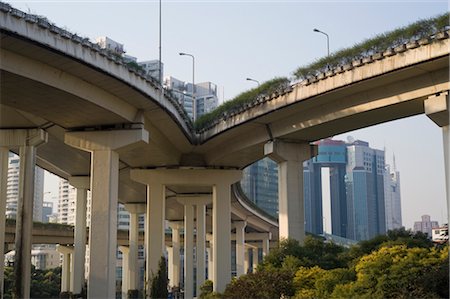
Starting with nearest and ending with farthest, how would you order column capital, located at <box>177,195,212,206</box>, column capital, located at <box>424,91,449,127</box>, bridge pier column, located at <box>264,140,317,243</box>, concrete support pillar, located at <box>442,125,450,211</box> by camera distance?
concrete support pillar, located at <box>442,125,450,211</box> → column capital, located at <box>424,91,449,127</box> → bridge pier column, located at <box>264,140,317,243</box> → column capital, located at <box>177,195,212,206</box>

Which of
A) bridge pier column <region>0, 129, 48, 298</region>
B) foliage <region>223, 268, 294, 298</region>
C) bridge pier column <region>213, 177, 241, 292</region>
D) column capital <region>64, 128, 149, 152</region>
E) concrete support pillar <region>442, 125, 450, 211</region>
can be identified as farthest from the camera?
bridge pier column <region>213, 177, 241, 292</region>

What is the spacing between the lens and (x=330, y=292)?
102 ft

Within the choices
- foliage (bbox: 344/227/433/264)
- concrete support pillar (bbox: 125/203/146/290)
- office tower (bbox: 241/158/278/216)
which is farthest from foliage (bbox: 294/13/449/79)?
office tower (bbox: 241/158/278/216)

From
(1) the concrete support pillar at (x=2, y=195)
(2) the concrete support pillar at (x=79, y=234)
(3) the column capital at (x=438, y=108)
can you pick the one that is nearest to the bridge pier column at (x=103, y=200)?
(1) the concrete support pillar at (x=2, y=195)

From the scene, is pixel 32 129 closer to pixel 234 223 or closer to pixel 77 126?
pixel 77 126

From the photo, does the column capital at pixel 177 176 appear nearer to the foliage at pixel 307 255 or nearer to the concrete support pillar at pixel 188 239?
the concrete support pillar at pixel 188 239

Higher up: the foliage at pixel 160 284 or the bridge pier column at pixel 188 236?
the bridge pier column at pixel 188 236

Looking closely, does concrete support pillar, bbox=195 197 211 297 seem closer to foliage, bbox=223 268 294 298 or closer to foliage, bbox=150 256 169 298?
foliage, bbox=150 256 169 298

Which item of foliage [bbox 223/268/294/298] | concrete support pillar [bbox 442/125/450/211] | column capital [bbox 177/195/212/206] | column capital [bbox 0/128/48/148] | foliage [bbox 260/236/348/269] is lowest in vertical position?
foliage [bbox 223/268/294/298]

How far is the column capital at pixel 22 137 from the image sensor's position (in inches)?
1718

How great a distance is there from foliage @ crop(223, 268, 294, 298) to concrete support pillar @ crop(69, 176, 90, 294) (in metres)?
26.8

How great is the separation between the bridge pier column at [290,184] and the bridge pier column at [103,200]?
9430 mm

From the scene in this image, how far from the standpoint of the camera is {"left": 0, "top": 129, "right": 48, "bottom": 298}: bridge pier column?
137 ft

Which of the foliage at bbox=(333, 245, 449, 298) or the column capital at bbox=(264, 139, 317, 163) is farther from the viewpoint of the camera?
the column capital at bbox=(264, 139, 317, 163)
